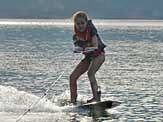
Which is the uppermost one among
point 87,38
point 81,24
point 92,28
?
point 81,24

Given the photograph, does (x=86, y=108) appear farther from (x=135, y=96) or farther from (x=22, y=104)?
(x=135, y=96)

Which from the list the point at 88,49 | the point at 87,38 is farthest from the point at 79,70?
the point at 87,38

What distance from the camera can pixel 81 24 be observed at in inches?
901

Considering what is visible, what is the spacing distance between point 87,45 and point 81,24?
0.88 metres

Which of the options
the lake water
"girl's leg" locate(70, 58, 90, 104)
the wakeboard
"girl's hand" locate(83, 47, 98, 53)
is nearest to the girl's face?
"girl's hand" locate(83, 47, 98, 53)

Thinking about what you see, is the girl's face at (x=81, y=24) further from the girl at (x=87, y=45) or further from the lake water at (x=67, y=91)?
the lake water at (x=67, y=91)

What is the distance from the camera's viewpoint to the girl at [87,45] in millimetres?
22875

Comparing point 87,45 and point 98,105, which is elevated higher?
point 87,45

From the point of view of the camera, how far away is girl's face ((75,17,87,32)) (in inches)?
896

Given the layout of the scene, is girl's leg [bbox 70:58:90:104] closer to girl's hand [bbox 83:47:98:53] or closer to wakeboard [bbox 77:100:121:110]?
girl's hand [bbox 83:47:98:53]

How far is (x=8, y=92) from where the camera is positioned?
86.1 feet

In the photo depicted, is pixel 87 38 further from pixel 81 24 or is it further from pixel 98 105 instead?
pixel 98 105


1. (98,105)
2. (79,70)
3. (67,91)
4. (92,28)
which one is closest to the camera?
(92,28)

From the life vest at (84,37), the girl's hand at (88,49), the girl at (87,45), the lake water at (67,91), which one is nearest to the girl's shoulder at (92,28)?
the girl at (87,45)
